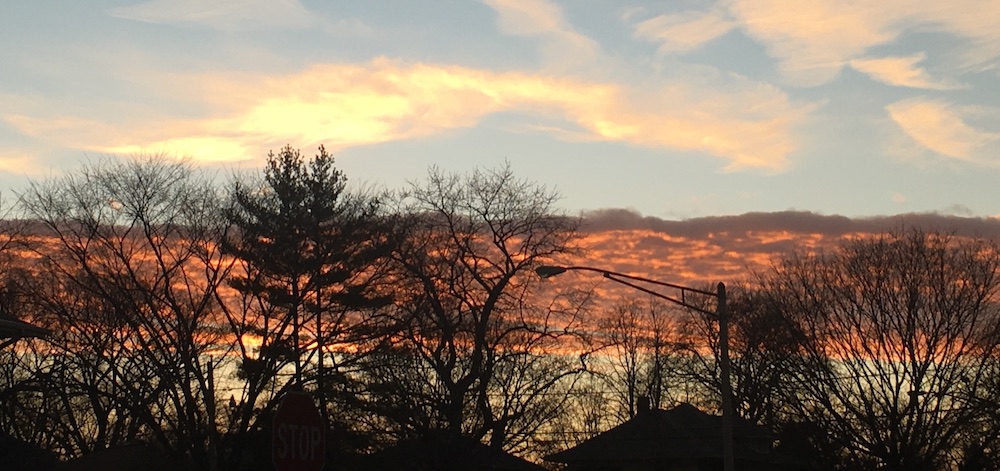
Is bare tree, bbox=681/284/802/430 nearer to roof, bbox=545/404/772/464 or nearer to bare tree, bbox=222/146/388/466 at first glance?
roof, bbox=545/404/772/464

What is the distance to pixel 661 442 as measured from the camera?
4716 cm

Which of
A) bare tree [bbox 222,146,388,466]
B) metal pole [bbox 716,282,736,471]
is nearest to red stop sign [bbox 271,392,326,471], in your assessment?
metal pole [bbox 716,282,736,471]

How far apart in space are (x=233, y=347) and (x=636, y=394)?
41552mm

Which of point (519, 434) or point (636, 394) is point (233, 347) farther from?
point (636, 394)

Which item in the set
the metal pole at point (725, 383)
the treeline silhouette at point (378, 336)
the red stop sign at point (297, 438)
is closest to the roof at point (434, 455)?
the treeline silhouette at point (378, 336)

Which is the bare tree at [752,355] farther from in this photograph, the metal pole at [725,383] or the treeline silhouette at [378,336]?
the metal pole at [725,383]

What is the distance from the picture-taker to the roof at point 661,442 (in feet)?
150

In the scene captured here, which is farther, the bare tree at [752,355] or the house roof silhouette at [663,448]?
the bare tree at [752,355]

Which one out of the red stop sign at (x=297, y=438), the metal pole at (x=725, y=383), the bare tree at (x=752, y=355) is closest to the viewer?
the red stop sign at (x=297, y=438)

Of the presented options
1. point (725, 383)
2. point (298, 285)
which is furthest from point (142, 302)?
point (725, 383)

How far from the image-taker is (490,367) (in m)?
48.9

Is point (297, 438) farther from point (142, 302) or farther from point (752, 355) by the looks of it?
point (752, 355)

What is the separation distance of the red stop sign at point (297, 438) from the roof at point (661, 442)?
38.4 metres

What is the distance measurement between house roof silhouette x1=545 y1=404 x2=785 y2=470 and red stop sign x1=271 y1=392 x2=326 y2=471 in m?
38.8
